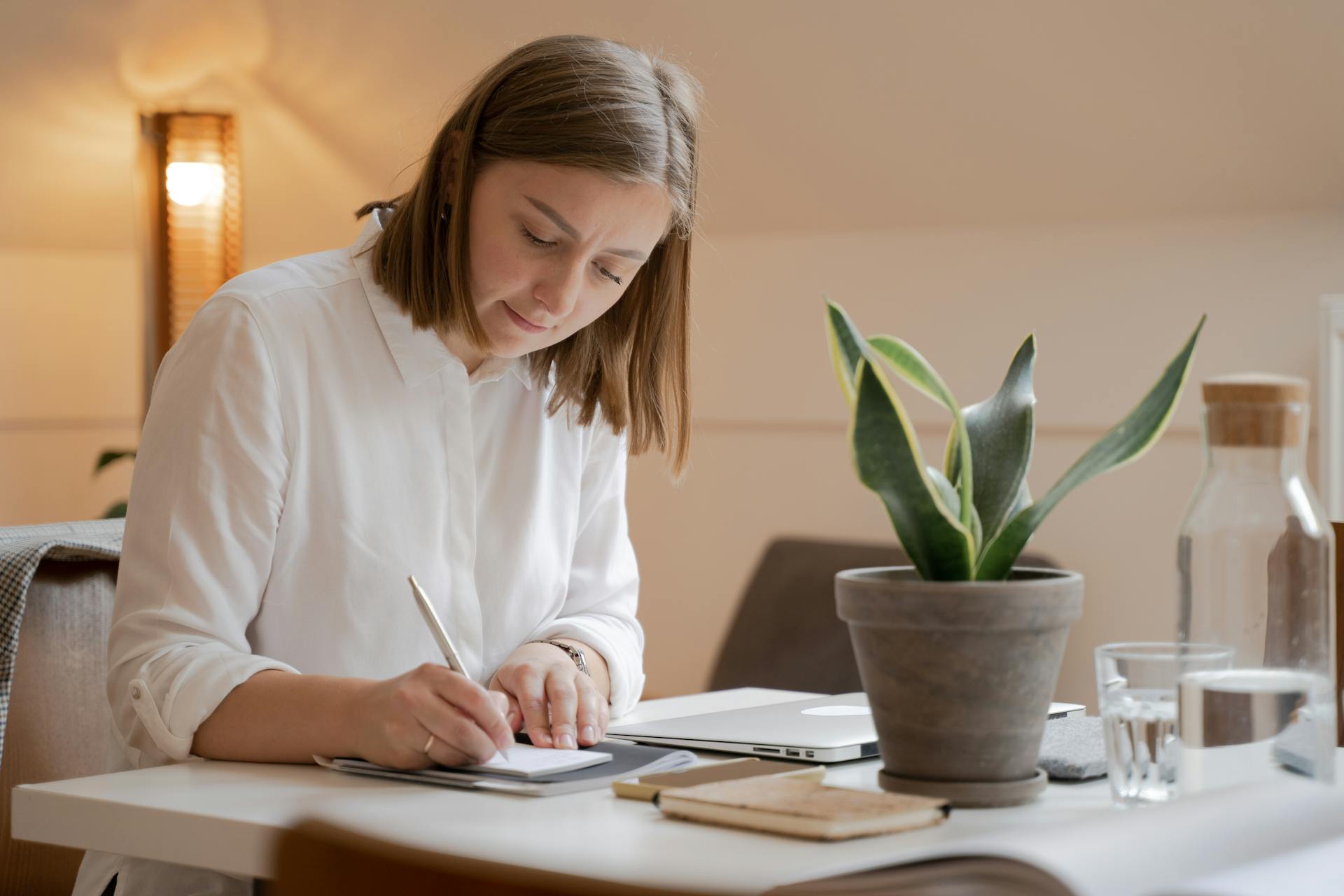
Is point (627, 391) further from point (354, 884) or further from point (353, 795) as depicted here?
point (354, 884)

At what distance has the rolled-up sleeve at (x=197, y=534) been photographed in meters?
1.17

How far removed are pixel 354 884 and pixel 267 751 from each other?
0.69m

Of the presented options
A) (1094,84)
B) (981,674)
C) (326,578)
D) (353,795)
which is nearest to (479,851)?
(353,795)

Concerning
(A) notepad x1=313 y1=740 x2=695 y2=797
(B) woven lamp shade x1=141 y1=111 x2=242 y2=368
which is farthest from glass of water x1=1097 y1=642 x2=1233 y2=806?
(B) woven lamp shade x1=141 y1=111 x2=242 y2=368

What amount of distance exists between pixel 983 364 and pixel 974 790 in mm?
2547

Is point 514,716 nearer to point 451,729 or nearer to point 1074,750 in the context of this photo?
point 451,729

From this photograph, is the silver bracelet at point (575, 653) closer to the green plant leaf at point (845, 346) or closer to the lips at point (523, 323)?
the lips at point (523, 323)

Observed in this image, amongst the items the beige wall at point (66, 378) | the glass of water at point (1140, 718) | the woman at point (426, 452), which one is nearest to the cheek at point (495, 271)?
the woman at point (426, 452)

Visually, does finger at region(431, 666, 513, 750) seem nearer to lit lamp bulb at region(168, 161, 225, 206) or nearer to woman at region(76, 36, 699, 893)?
woman at region(76, 36, 699, 893)

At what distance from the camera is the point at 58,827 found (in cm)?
101

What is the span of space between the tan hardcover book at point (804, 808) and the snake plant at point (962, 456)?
0.49 ft

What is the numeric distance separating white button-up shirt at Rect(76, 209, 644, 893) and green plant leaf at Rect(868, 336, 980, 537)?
54 centimetres

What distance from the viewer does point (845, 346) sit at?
0.97 metres

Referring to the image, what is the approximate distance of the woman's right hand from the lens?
1.03 metres
